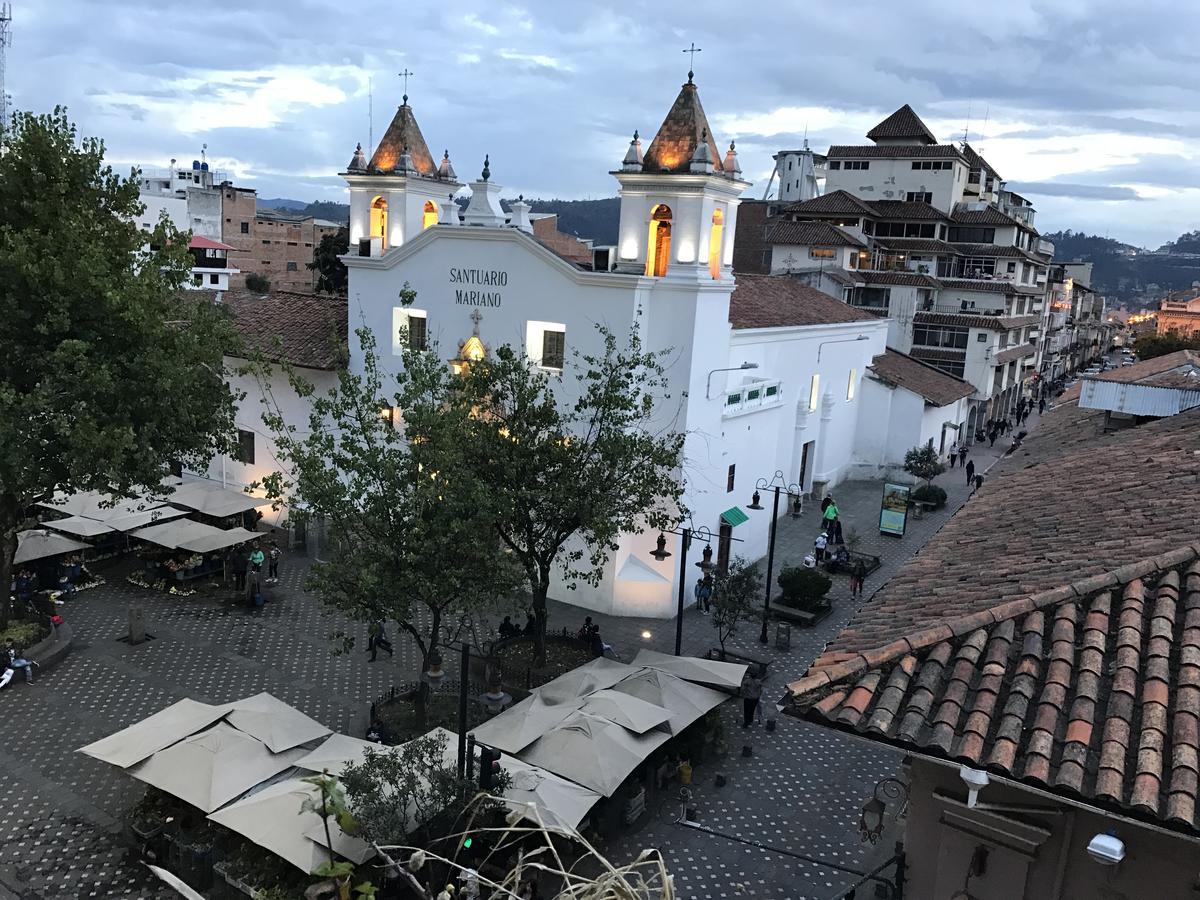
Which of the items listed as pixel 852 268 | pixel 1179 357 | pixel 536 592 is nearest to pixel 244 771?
pixel 536 592

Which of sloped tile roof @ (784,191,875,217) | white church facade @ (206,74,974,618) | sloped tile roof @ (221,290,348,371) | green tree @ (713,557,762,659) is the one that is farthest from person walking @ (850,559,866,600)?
sloped tile roof @ (784,191,875,217)

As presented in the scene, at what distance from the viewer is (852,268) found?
51188 mm

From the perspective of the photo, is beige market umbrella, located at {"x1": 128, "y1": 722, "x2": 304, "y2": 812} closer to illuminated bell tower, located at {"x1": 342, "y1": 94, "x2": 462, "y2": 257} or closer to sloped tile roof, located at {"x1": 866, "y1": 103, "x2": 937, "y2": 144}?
illuminated bell tower, located at {"x1": 342, "y1": 94, "x2": 462, "y2": 257}

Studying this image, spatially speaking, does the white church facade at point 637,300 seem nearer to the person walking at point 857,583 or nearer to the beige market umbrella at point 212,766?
the person walking at point 857,583

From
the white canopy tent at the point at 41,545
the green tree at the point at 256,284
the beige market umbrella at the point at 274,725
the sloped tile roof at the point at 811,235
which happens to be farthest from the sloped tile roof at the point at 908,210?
the beige market umbrella at the point at 274,725

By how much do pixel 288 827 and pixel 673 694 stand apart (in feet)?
21.3

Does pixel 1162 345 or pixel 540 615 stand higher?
pixel 1162 345

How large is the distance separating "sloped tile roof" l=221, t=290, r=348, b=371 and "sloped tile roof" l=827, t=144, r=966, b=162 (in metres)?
43.1

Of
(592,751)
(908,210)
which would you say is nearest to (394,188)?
(592,751)

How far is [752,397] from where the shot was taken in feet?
80.1

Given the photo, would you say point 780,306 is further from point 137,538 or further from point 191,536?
point 137,538

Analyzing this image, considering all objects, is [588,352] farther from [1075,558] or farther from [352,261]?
[1075,558]

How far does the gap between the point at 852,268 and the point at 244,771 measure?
46.2 metres

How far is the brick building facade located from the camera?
7475 cm
